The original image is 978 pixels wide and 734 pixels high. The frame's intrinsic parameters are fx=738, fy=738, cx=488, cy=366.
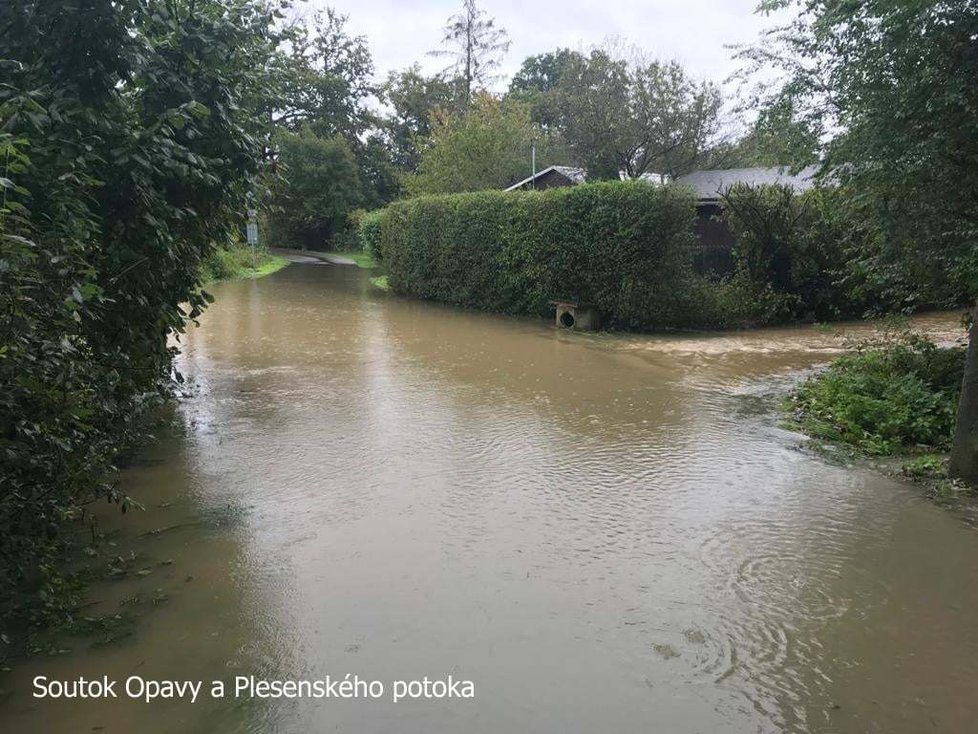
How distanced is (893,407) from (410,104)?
48114 mm

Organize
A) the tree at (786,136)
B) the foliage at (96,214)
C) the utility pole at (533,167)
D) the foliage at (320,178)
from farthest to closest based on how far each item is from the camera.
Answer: the foliage at (320,178)
the utility pole at (533,167)
the tree at (786,136)
the foliage at (96,214)

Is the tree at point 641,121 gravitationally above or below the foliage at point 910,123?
above

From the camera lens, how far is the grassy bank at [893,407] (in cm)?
679

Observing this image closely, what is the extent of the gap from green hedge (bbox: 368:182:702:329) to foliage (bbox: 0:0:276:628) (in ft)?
28.6

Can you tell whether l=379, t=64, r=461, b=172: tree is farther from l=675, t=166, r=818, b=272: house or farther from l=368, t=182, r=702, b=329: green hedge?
l=368, t=182, r=702, b=329: green hedge

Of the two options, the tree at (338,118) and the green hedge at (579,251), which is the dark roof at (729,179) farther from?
the tree at (338,118)

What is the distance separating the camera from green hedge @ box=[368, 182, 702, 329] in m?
14.0

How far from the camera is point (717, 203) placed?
17.9 m

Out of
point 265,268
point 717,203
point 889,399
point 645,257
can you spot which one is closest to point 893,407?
point 889,399

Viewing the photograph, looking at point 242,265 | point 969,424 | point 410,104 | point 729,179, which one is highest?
point 410,104

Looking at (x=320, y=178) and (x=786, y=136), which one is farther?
(x=320, y=178)

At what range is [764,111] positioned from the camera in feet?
28.8

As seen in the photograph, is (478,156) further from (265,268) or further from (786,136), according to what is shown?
(786,136)

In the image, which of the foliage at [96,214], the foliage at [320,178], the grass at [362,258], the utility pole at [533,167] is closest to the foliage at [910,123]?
the foliage at [96,214]
